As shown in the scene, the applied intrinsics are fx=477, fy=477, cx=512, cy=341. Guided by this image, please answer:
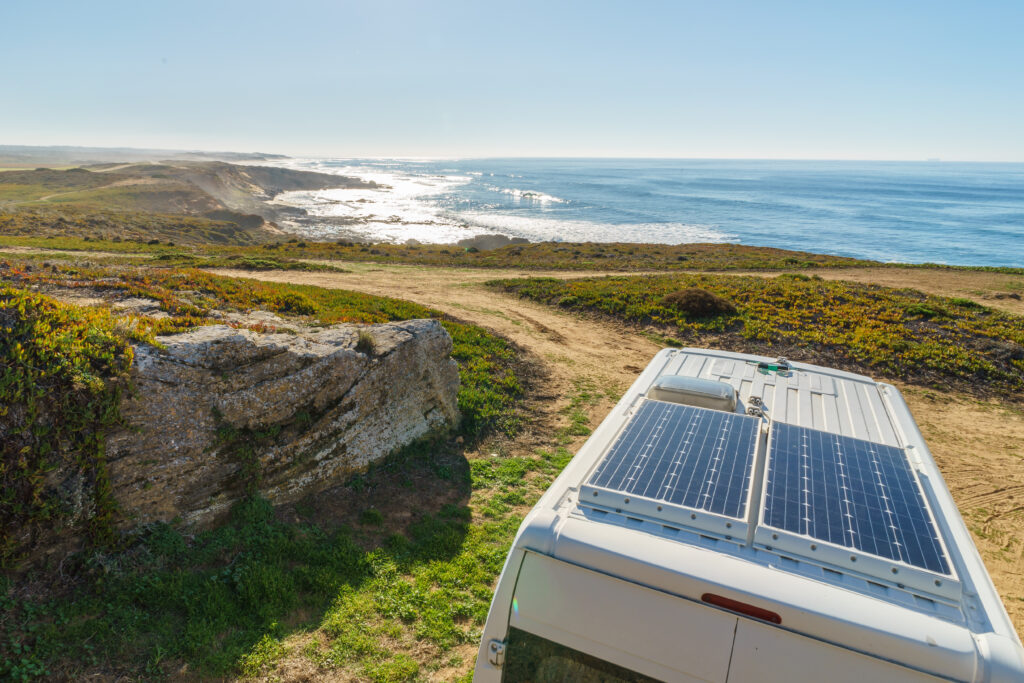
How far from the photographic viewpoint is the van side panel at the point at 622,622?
10.7ft

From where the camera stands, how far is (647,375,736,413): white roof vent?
6.54 meters

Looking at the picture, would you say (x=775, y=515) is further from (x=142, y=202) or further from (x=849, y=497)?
(x=142, y=202)

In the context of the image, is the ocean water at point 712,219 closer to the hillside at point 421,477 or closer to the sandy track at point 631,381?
Answer: the sandy track at point 631,381

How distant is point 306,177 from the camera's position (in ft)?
614

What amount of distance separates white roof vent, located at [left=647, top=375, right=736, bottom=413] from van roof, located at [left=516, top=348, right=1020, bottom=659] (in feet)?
1.05

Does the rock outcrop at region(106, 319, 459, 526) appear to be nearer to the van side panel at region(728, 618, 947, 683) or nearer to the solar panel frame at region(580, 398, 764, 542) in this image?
the solar panel frame at region(580, 398, 764, 542)

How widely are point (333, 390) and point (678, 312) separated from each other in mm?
19364

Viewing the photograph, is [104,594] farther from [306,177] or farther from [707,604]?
[306,177]

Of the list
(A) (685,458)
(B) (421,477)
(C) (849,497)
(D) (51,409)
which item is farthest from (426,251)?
(C) (849,497)

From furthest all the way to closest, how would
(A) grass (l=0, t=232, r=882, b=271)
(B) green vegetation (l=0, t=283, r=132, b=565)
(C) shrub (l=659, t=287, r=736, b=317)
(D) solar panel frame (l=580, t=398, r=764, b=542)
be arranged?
(A) grass (l=0, t=232, r=882, b=271) < (C) shrub (l=659, t=287, r=736, b=317) < (B) green vegetation (l=0, t=283, r=132, b=565) < (D) solar panel frame (l=580, t=398, r=764, b=542)

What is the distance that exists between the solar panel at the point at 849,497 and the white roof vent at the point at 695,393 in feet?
2.85

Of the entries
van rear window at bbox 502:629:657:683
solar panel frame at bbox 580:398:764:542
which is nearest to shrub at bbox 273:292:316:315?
solar panel frame at bbox 580:398:764:542

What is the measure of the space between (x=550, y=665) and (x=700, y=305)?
886 inches

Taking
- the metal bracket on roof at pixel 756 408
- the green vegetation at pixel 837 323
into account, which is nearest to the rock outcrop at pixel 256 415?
the metal bracket on roof at pixel 756 408
